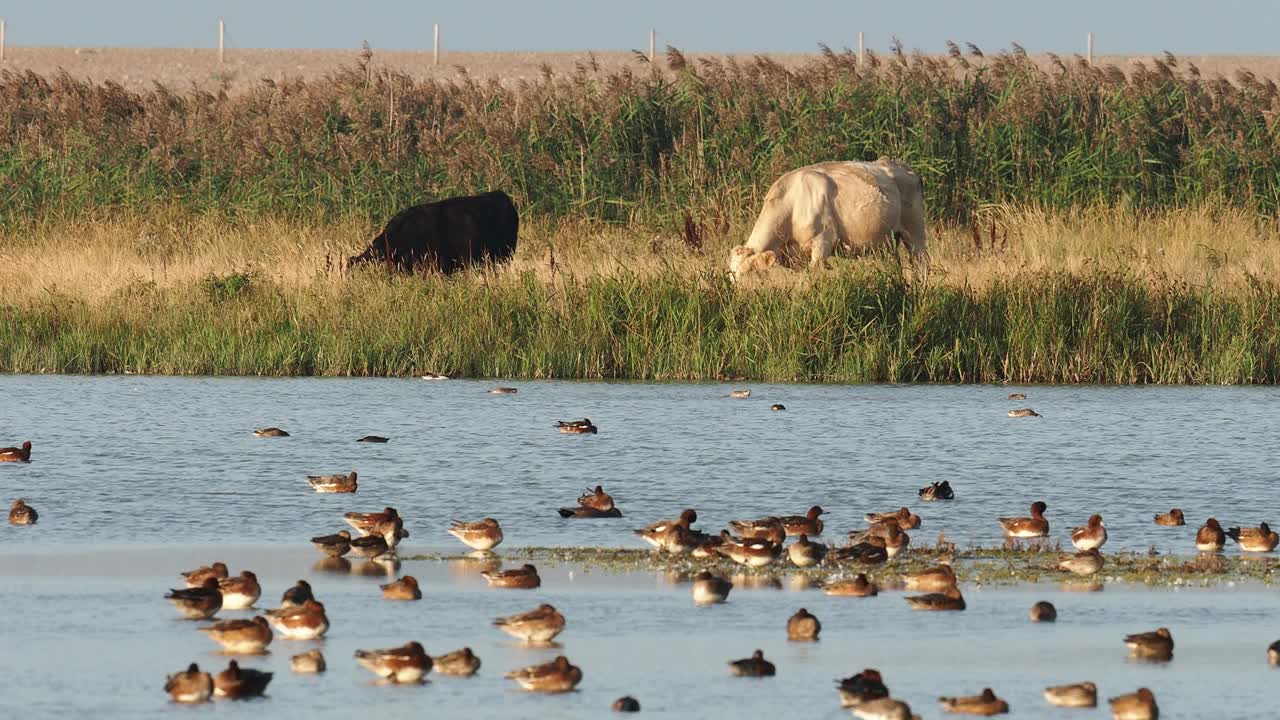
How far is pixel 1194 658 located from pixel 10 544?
6.16 meters

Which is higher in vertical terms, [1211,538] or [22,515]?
[1211,538]

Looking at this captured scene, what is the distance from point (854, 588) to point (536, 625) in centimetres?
192

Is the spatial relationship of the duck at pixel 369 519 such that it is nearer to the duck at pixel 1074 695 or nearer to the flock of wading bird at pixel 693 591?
the flock of wading bird at pixel 693 591

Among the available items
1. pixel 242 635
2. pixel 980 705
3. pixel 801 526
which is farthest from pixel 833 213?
pixel 980 705

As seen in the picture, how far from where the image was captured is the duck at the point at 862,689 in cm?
763

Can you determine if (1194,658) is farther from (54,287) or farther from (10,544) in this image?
(54,287)

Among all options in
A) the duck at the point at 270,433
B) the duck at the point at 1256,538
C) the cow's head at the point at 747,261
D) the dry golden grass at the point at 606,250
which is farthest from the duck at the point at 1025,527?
the cow's head at the point at 747,261

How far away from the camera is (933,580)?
1016cm

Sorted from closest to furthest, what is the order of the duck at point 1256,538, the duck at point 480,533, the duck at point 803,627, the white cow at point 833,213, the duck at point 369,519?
the duck at point 803,627 < the duck at point 480,533 < the duck at point 369,519 < the duck at point 1256,538 < the white cow at point 833,213

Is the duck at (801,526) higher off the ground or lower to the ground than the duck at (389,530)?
higher

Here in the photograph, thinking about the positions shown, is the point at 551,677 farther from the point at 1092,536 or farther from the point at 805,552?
the point at 1092,536

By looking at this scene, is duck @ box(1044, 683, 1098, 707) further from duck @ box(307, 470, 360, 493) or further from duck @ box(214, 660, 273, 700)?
duck @ box(307, 470, 360, 493)

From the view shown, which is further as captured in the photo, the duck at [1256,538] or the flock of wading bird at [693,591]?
the duck at [1256,538]

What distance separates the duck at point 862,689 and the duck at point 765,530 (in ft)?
10.1
